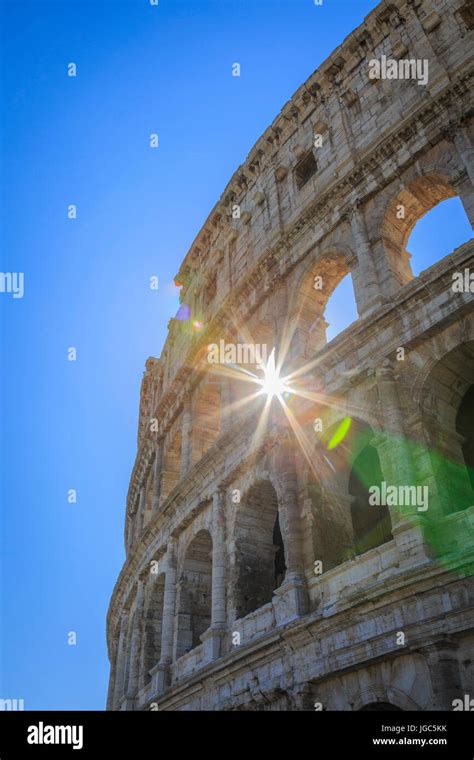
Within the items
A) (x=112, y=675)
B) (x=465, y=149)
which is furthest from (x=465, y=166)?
(x=112, y=675)

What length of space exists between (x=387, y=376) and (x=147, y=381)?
15347 mm

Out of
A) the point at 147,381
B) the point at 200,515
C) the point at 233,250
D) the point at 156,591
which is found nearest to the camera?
the point at 200,515

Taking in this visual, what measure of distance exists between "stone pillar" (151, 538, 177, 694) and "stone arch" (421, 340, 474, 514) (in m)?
7.64

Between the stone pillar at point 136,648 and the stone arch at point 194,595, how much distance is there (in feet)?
9.91

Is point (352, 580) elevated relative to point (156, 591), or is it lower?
lower

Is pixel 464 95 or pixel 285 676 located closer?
pixel 285 676

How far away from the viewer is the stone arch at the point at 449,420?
9.47 meters

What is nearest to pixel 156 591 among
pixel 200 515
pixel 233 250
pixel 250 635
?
pixel 200 515

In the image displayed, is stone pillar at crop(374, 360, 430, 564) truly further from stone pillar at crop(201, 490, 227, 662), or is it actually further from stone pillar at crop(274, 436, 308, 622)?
stone pillar at crop(201, 490, 227, 662)

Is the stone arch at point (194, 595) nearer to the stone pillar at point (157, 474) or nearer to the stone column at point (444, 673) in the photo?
the stone pillar at point (157, 474)

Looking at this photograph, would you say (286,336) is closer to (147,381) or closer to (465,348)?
(465,348)

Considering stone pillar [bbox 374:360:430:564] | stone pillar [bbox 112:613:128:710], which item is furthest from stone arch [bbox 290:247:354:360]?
stone pillar [bbox 112:613:128:710]
